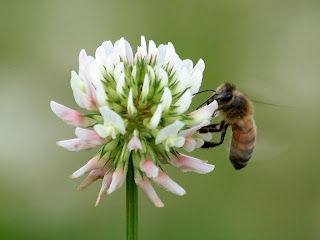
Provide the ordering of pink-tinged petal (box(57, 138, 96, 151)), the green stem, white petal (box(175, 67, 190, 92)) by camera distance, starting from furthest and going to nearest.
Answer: white petal (box(175, 67, 190, 92)) < pink-tinged petal (box(57, 138, 96, 151)) < the green stem

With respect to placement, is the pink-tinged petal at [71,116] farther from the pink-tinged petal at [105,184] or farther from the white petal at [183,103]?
the white petal at [183,103]

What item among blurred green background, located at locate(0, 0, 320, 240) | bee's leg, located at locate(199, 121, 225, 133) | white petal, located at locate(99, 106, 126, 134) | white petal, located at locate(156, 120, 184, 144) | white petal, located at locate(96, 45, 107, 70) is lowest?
white petal, located at locate(156, 120, 184, 144)

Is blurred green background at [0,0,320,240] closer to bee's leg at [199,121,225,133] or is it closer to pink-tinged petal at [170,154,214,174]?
bee's leg at [199,121,225,133]

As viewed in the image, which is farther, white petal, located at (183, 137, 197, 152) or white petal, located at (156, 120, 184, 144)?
white petal, located at (183, 137, 197, 152)

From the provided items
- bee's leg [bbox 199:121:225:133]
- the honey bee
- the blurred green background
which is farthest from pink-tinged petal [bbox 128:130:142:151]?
the blurred green background

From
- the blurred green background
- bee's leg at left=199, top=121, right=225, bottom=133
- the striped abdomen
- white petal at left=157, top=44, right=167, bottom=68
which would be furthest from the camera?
the blurred green background

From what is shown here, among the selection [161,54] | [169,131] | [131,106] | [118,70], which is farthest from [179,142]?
[161,54]

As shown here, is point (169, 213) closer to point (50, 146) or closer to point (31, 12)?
point (50, 146)

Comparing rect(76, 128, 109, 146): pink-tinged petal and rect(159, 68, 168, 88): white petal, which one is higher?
rect(159, 68, 168, 88): white petal
